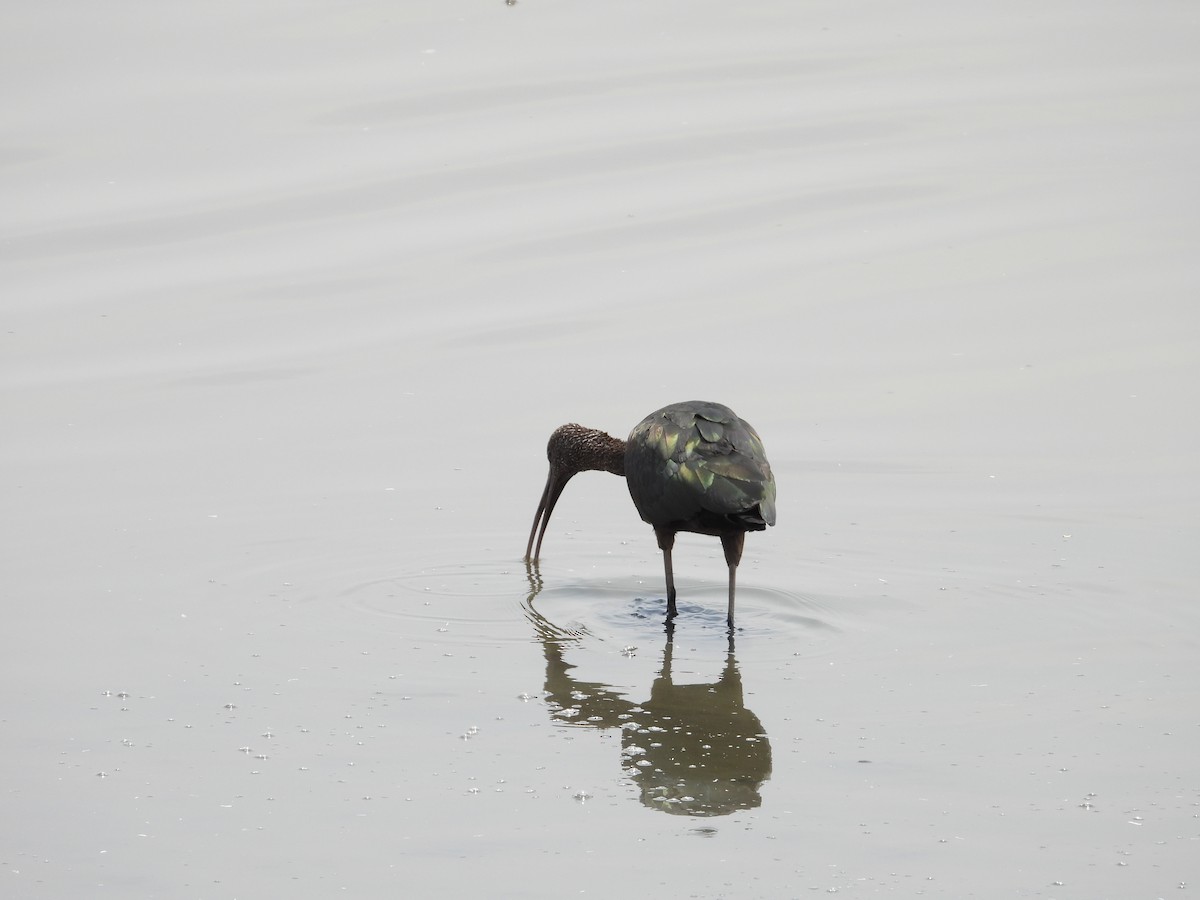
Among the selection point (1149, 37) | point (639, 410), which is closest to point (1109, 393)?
point (639, 410)

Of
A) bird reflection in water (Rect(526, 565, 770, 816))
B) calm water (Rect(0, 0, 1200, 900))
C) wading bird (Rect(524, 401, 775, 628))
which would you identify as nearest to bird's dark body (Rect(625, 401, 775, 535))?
wading bird (Rect(524, 401, 775, 628))

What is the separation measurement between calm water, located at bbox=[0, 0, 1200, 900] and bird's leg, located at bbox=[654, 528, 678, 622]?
140 millimetres

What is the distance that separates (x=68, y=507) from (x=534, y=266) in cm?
573

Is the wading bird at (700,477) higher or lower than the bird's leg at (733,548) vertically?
higher

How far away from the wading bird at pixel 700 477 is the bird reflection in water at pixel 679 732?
23.0 inches

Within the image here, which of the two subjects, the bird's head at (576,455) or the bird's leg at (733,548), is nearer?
the bird's leg at (733,548)

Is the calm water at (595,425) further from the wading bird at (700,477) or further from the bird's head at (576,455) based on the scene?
the wading bird at (700,477)

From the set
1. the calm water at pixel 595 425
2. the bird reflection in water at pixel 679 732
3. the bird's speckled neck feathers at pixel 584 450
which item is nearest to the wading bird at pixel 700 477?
the calm water at pixel 595 425

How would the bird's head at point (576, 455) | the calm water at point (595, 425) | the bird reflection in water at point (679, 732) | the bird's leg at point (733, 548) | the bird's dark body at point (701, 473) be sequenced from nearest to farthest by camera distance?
the calm water at point (595, 425) → the bird reflection in water at point (679, 732) → the bird's dark body at point (701, 473) → the bird's leg at point (733, 548) → the bird's head at point (576, 455)

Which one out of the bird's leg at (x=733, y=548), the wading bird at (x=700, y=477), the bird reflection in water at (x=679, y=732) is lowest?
the bird reflection in water at (x=679, y=732)

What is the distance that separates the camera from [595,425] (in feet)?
41.5

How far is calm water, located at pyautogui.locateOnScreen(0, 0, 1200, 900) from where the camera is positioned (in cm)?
687

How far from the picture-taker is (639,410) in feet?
42.6

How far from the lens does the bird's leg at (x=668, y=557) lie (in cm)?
952
